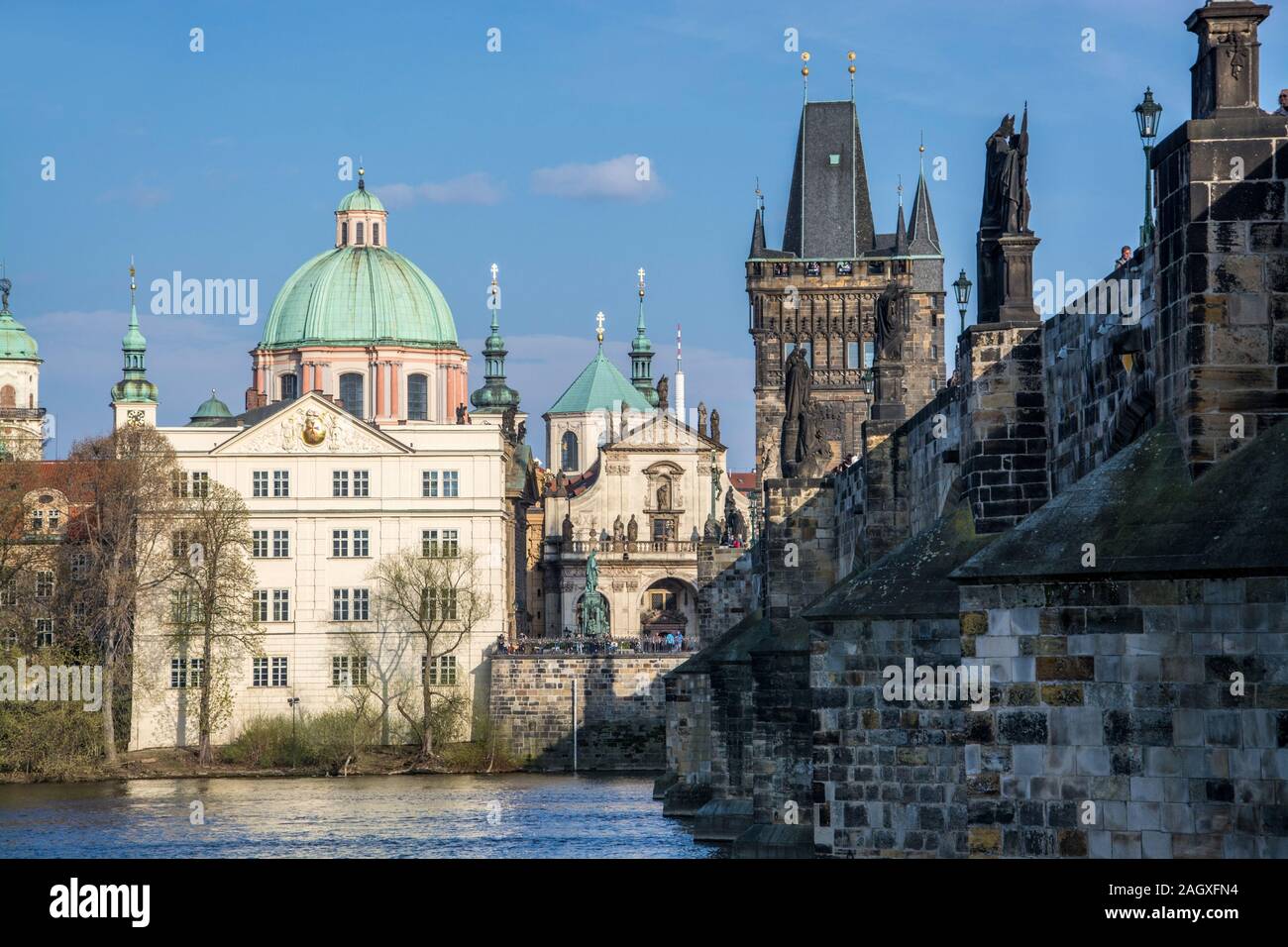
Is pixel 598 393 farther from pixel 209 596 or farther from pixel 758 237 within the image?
pixel 209 596

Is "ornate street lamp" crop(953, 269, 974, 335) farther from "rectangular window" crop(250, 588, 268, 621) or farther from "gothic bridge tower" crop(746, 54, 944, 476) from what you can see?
"gothic bridge tower" crop(746, 54, 944, 476)

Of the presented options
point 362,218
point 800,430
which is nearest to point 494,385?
point 362,218

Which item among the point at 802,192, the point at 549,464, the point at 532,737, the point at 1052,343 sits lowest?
the point at 532,737

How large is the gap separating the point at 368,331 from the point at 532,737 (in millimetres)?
40234

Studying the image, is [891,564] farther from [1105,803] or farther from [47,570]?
[47,570]

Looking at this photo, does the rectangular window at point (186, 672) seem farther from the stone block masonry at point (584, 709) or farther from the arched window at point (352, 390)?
the arched window at point (352, 390)

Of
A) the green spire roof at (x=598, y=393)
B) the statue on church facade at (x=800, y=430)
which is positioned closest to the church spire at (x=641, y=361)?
the green spire roof at (x=598, y=393)

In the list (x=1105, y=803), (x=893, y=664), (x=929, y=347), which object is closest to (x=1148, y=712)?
(x=1105, y=803)

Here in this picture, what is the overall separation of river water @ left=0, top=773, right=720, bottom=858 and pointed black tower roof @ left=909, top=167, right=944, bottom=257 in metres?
57.6

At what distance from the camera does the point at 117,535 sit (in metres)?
93.8

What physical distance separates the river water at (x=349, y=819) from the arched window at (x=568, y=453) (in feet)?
261

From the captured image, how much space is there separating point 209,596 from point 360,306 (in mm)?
41335

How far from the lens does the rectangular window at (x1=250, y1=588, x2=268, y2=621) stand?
102m

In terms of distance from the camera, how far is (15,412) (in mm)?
162375
